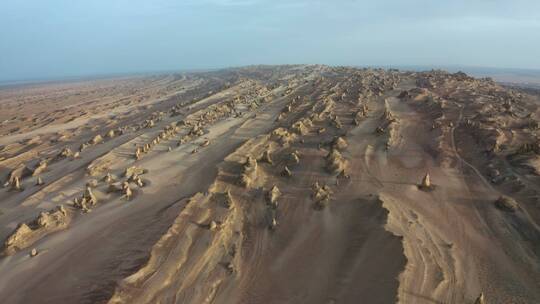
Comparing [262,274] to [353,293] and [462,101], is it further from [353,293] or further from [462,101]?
[462,101]

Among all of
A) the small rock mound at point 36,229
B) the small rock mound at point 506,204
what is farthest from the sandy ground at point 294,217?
the small rock mound at point 506,204

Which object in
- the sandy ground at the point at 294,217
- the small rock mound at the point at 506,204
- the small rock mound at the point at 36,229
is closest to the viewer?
the sandy ground at the point at 294,217

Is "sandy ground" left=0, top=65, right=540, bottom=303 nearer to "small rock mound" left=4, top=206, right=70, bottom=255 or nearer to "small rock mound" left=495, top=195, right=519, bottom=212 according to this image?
"small rock mound" left=4, top=206, right=70, bottom=255

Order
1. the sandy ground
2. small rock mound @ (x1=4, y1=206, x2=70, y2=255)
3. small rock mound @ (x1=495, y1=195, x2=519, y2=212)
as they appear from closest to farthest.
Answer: the sandy ground, small rock mound @ (x1=495, y1=195, x2=519, y2=212), small rock mound @ (x1=4, y1=206, x2=70, y2=255)

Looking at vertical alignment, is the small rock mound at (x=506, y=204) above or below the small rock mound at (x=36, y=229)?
above

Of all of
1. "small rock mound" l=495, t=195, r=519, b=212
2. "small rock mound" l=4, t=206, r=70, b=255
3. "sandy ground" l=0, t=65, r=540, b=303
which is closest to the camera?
"sandy ground" l=0, t=65, r=540, b=303

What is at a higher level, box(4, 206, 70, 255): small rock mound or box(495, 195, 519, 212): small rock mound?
box(495, 195, 519, 212): small rock mound

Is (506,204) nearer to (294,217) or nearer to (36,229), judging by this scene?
(294,217)

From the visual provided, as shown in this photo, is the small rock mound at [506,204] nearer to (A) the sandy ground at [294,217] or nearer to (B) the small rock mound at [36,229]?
(A) the sandy ground at [294,217]

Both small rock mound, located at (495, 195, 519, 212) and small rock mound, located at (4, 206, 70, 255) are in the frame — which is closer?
small rock mound, located at (495, 195, 519, 212)

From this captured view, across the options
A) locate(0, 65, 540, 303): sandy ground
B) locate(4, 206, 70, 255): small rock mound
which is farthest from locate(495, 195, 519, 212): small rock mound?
locate(4, 206, 70, 255): small rock mound
